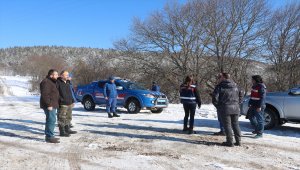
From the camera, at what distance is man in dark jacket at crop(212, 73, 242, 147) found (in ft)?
24.8

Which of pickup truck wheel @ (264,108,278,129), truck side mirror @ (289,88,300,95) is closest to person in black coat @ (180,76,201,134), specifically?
pickup truck wheel @ (264,108,278,129)

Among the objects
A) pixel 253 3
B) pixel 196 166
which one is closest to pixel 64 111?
pixel 196 166

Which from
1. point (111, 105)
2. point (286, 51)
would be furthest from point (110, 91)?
point (286, 51)

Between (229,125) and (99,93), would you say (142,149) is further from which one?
(99,93)

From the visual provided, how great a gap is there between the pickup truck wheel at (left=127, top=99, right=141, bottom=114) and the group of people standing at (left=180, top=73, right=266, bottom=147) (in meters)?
5.59

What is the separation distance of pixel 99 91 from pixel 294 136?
30.7 ft

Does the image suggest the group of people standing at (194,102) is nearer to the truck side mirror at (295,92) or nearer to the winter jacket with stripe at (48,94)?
the winter jacket with stripe at (48,94)

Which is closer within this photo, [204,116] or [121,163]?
[121,163]

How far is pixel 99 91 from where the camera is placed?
16.1 m

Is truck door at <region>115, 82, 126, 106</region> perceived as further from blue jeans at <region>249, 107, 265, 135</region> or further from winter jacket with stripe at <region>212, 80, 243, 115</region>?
winter jacket with stripe at <region>212, 80, 243, 115</region>

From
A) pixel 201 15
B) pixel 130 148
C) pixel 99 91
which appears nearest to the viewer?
pixel 130 148

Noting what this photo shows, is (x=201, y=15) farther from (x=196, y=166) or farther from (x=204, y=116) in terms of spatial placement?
(x=196, y=166)

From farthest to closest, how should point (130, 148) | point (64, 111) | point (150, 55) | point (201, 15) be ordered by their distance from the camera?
point (150, 55), point (201, 15), point (64, 111), point (130, 148)

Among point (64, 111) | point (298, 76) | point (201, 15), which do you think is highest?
point (201, 15)
